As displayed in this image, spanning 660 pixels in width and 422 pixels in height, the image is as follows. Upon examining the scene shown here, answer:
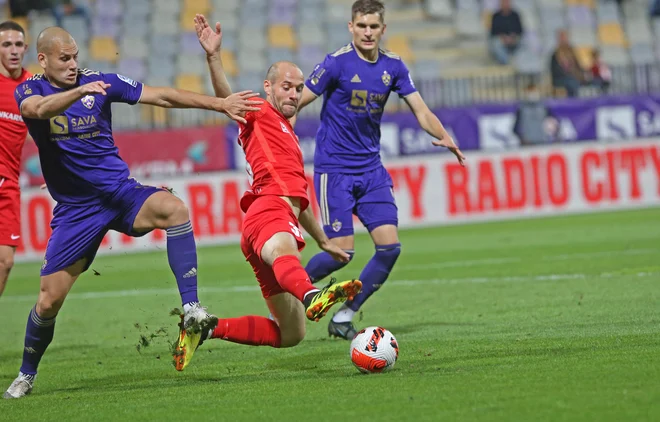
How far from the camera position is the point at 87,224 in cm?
717

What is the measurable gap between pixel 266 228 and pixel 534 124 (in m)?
13.7

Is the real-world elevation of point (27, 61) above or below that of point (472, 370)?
above

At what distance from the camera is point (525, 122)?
1983 centimetres

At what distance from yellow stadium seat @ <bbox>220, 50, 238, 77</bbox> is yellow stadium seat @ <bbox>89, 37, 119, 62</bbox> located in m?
2.31

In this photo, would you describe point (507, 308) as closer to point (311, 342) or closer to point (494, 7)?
point (311, 342)

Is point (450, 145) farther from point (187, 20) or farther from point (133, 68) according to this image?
point (187, 20)

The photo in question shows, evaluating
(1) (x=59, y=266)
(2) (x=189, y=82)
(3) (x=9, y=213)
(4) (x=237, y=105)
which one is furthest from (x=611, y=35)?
(1) (x=59, y=266)

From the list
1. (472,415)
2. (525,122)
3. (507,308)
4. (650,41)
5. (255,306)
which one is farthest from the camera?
(650,41)

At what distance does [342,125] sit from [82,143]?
8.88 ft

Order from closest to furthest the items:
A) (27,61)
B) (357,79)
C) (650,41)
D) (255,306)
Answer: (357,79) → (255,306) → (27,61) → (650,41)

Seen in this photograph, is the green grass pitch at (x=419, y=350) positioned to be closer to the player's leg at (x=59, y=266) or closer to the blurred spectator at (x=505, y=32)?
the player's leg at (x=59, y=266)

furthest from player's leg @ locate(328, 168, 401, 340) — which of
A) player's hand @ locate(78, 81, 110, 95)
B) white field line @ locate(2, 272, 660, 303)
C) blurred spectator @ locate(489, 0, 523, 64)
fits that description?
blurred spectator @ locate(489, 0, 523, 64)

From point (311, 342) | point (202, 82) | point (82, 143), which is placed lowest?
point (311, 342)

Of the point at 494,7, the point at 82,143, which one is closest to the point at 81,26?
the point at 494,7
